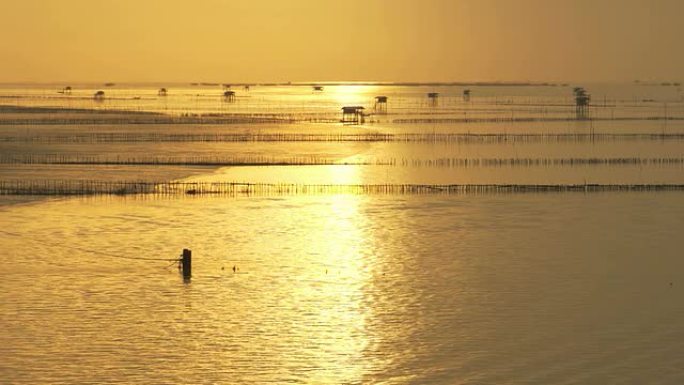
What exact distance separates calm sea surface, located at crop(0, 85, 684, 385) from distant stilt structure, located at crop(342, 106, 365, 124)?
30.0 metres

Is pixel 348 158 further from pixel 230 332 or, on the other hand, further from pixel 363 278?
pixel 230 332

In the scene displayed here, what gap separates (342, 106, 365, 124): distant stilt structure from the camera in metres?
74.9

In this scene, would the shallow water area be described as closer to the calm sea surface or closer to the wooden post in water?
the calm sea surface

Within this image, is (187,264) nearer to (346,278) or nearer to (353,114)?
(346,278)

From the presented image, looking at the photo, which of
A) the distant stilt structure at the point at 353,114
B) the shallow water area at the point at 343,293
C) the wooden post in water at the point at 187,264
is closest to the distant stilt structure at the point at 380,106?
the distant stilt structure at the point at 353,114

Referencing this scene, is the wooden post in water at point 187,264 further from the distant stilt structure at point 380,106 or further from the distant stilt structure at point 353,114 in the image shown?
the distant stilt structure at point 380,106

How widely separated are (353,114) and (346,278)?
2276 inches

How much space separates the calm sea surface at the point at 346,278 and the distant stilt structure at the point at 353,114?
3003cm

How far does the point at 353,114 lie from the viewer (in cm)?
→ 7975

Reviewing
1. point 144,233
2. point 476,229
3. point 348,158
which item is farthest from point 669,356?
point 348,158

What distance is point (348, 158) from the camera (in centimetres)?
4712


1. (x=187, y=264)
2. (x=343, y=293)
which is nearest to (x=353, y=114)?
(x=187, y=264)

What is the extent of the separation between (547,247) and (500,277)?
3.86 m

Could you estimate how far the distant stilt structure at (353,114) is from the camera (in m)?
74.9
